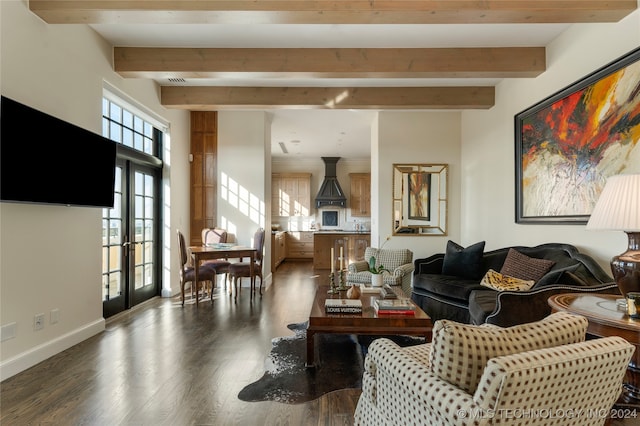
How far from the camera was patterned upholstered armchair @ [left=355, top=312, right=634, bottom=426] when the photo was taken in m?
1.06

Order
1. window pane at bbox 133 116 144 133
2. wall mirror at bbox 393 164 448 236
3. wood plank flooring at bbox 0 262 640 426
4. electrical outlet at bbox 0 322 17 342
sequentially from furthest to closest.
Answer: wall mirror at bbox 393 164 448 236, window pane at bbox 133 116 144 133, electrical outlet at bbox 0 322 17 342, wood plank flooring at bbox 0 262 640 426

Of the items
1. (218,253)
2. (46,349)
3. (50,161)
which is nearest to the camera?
(50,161)

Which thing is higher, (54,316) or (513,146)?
(513,146)

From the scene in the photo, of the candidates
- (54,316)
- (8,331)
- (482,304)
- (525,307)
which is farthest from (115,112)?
(525,307)

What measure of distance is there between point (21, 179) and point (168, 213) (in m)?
2.83

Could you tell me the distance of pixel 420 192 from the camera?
235 inches

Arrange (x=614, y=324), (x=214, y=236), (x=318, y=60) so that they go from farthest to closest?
(x=214, y=236), (x=318, y=60), (x=614, y=324)

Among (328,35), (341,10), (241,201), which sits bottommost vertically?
(241,201)

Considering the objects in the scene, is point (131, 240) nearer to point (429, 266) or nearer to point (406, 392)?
point (429, 266)

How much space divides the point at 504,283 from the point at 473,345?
2.68 metres

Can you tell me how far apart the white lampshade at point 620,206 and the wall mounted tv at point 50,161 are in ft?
12.6

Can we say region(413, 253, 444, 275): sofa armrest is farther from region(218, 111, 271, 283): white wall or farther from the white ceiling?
region(218, 111, 271, 283): white wall

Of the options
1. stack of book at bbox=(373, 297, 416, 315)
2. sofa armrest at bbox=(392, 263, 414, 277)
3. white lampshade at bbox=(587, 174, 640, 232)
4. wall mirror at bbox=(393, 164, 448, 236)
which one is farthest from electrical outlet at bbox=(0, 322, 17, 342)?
wall mirror at bbox=(393, 164, 448, 236)

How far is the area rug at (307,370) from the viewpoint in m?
2.37
